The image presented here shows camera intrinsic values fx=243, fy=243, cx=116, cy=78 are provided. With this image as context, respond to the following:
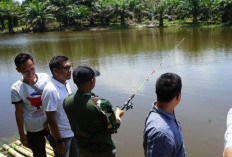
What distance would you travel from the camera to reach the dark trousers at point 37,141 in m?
3.34

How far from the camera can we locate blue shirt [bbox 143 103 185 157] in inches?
71.1

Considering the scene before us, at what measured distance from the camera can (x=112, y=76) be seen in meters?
9.78

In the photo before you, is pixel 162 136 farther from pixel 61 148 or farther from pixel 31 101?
pixel 31 101

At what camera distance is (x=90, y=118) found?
2.38m

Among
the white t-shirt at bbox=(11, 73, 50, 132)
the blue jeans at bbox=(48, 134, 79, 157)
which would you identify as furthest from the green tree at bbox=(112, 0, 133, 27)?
the blue jeans at bbox=(48, 134, 79, 157)

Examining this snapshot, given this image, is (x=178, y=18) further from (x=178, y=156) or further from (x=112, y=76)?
(x=178, y=156)

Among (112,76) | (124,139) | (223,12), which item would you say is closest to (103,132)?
(124,139)

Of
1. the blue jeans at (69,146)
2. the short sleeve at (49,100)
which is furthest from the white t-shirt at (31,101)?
the short sleeve at (49,100)

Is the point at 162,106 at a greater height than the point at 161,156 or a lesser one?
greater

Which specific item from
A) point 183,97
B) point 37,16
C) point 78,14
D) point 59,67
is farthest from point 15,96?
point 37,16

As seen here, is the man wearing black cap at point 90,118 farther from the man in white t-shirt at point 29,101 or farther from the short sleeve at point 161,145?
the man in white t-shirt at point 29,101

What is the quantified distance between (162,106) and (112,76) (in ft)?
25.7

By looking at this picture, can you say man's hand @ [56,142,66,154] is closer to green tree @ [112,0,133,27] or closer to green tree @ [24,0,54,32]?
green tree @ [112,0,133,27]

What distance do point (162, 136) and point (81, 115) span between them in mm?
921
